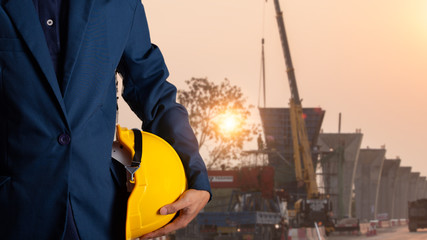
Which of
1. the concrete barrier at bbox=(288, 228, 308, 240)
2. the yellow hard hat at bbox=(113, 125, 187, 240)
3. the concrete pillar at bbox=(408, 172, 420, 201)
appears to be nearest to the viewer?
the yellow hard hat at bbox=(113, 125, 187, 240)

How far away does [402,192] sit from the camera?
16100 cm

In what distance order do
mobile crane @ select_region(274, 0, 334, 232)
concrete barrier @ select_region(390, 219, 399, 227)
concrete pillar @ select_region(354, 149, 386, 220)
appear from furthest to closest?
concrete pillar @ select_region(354, 149, 386, 220) < concrete barrier @ select_region(390, 219, 399, 227) < mobile crane @ select_region(274, 0, 334, 232)

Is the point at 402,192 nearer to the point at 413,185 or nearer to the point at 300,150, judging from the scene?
the point at 413,185

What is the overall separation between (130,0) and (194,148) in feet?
1.47

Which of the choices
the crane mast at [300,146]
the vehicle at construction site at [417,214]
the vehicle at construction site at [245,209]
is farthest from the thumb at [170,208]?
Answer: the vehicle at construction site at [417,214]

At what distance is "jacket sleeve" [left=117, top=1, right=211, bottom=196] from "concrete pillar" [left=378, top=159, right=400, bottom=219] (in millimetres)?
139097

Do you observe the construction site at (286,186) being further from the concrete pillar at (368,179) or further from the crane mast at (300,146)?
the concrete pillar at (368,179)

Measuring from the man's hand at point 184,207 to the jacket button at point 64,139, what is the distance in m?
0.41

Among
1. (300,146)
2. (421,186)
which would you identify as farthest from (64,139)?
(421,186)

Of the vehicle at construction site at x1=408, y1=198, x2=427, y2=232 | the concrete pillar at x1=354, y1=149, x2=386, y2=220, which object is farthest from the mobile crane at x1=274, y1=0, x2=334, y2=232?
the concrete pillar at x1=354, y1=149, x2=386, y2=220

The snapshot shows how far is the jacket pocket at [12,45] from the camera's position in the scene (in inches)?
80.7

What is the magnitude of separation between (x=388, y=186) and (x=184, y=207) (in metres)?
143

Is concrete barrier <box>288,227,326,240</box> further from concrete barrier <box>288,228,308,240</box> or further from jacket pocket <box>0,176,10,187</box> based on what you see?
jacket pocket <box>0,176,10,187</box>

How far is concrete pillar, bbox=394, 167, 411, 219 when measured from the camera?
154 meters
